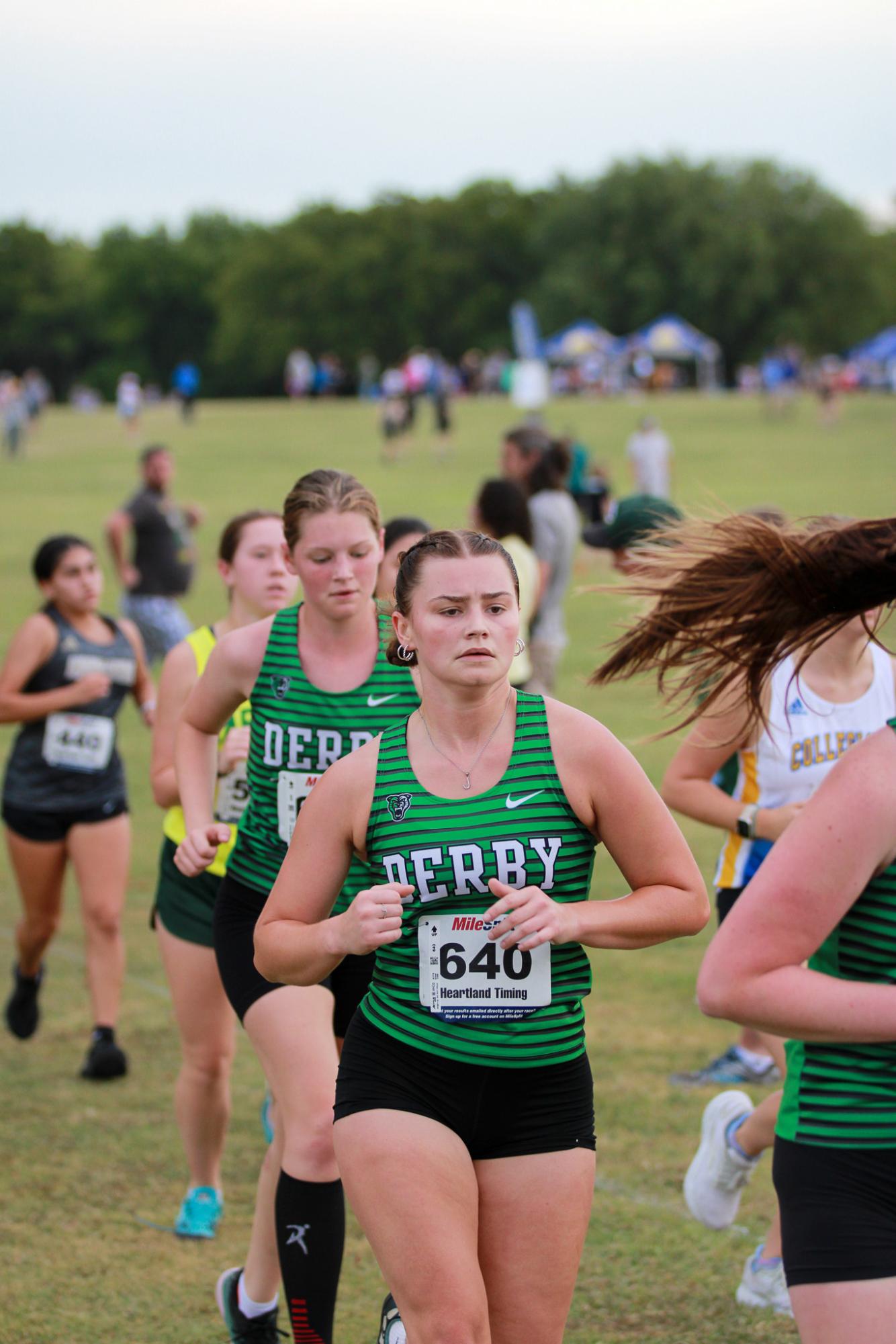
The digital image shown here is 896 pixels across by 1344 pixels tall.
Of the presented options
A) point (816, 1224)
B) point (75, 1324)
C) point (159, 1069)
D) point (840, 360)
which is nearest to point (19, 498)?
point (159, 1069)

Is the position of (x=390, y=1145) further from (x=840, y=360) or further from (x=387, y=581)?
(x=840, y=360)

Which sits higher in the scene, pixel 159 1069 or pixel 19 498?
pixel 19 498

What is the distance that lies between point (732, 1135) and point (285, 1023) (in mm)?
1350

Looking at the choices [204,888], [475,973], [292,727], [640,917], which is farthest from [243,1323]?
[640,917]

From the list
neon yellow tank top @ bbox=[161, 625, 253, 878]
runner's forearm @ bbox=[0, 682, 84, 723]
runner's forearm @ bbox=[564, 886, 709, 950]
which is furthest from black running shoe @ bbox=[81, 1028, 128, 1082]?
runner's forearm @ bbox=[564, 886, 709, 950]

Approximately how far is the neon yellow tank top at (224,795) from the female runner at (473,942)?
1566mm

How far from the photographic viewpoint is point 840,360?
84125 mm

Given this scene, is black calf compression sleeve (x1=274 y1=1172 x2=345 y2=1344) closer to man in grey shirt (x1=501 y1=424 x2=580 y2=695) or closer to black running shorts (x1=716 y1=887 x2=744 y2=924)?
black running shorts (x1=716 y1=887 x2=744 y2=924)

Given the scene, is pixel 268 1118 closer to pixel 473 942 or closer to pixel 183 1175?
pixel 183 1175

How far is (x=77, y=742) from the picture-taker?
21.1 ft

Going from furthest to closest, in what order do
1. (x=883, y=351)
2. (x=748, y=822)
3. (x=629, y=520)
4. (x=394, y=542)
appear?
(x=883, y=351) < (x=629, y=520) < (x=394, y=542) < (x=748, y=822)

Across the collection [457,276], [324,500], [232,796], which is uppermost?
[457,276]

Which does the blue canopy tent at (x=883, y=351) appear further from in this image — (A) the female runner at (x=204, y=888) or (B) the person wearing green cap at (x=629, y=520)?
(A) the female runner at (x=204, y=888)

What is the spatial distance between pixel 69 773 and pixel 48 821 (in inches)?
8.2
